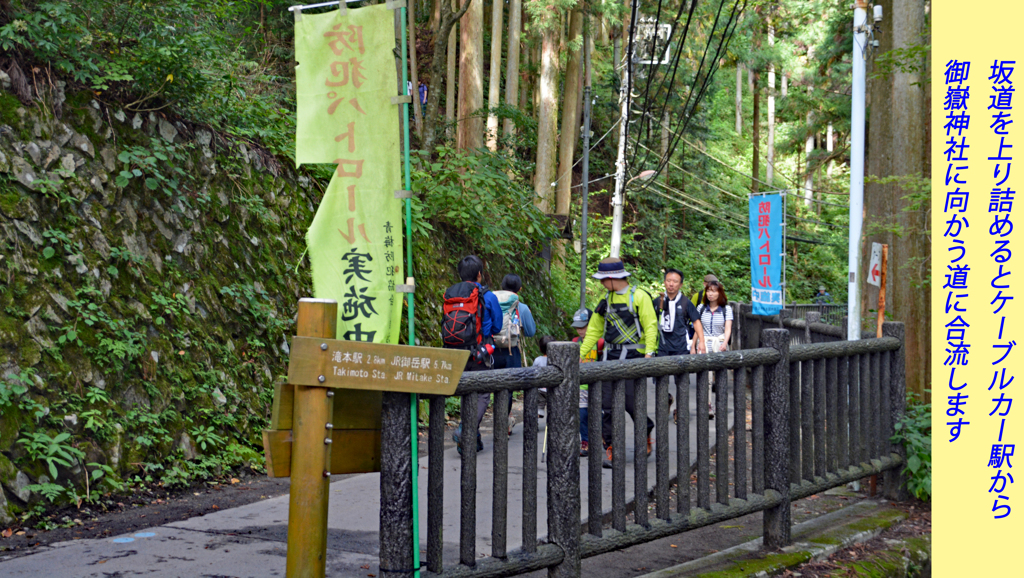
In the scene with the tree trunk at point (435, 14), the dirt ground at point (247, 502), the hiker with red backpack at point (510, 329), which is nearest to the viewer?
the dirt ground at point (247, 502)

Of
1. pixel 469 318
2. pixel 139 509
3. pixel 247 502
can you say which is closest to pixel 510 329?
pixel 469 318

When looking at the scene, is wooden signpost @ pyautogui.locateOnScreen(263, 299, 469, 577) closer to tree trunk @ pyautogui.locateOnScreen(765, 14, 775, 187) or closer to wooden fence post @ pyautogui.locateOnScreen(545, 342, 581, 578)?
wooden fence post @ pyautogui.locateOnScreen(545, 342, 581, 578)

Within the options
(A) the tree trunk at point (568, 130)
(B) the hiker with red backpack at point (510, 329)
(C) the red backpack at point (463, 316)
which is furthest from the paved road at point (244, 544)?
(A) the tree trunk at point (568, 130)

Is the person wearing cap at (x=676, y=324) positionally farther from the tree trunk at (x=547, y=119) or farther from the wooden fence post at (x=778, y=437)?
the tree trunk at (x=547, y=119)

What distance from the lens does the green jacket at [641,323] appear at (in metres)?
7.21

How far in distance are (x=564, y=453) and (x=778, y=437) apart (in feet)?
6.54

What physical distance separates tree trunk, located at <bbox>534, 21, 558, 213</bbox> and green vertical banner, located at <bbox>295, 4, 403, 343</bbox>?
18312 millimetres

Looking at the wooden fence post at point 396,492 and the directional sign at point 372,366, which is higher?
the directional sign at point 372,366

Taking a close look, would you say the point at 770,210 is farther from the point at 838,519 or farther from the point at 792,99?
the point at 792,99

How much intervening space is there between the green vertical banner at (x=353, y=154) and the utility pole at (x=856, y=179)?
5.68 m

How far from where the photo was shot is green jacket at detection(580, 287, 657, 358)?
23.7ft

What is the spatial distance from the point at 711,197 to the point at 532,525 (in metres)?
33.7

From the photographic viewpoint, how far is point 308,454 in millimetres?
3186

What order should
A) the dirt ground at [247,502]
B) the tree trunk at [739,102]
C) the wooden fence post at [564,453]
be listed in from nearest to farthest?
the wooden fence post at [564,453] → the dirt ground at [247,502] → the tree trunk at [739,102]
